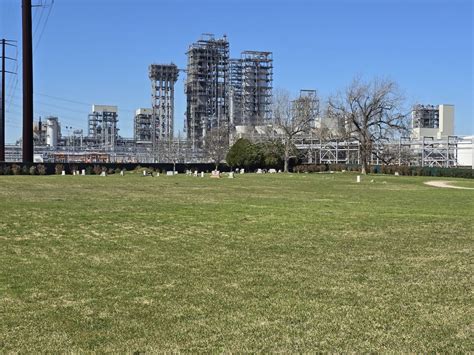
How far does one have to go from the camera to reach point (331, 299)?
6938mm

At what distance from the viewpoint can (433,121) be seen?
138m

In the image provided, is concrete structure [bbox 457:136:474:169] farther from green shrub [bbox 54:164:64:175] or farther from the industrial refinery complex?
green shrub [bbox 54:164:64:175]

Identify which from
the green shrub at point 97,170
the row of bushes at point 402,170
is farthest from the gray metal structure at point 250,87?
the green shrub at point 97,170

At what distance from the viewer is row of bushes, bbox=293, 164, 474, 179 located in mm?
55806

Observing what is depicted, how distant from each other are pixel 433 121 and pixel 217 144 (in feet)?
217

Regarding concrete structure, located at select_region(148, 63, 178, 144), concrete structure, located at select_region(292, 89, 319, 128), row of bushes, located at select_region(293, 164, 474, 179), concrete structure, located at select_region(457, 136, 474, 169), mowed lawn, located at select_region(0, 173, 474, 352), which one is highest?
concrete structure, located at select_region(148, 63, 178, 144)

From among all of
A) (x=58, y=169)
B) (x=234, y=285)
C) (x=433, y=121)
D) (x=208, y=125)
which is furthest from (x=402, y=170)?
(x=433, y=121)

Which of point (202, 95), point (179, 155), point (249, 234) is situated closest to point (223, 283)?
point (249, 234)

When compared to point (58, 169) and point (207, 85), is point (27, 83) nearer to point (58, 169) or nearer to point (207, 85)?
point (58, 169)

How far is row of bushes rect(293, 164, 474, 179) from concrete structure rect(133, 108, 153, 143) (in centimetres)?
8244

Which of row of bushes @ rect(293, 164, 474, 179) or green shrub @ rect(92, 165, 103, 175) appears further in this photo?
green shrub @ rect(92, 165, 103, 175)

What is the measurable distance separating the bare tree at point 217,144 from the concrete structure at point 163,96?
4185cm

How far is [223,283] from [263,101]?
417ft

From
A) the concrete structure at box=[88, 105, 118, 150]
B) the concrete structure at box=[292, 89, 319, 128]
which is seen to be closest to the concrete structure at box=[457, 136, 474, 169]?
the concrete structure at box=[292, 89, 319, 128]
